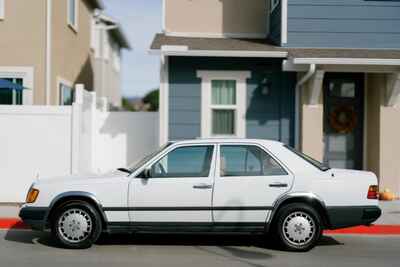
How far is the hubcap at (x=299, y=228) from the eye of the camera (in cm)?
807

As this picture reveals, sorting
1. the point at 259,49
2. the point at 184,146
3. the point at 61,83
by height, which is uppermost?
the point at 259,49

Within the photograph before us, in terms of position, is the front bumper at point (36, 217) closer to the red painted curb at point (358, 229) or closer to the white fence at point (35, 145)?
the red painted curb at point (358, 229)

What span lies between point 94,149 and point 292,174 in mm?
6267

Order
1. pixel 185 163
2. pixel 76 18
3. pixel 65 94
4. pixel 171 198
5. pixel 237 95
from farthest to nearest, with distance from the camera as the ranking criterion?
pixel 76 18
pixel 65 94
pixel 237 95
pixel 185 163
pixel 171 198

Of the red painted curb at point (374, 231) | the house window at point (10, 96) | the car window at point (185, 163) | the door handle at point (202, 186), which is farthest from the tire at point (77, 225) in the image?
the house window at point (10, 96)

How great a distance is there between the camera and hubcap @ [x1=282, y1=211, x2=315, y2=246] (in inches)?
318

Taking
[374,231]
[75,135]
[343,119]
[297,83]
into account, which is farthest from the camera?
[343,119]

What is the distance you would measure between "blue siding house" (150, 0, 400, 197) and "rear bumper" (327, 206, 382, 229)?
422 cm

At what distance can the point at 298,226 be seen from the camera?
26.5 ft

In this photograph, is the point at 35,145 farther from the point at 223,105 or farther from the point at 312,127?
the point at 312,127

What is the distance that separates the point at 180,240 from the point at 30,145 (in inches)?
172

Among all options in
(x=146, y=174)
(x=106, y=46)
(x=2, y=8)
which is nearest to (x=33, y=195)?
(x=146, y=174)

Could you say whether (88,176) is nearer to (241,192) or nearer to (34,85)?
(241,192)

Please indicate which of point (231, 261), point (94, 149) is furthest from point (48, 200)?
point (94, 149)
